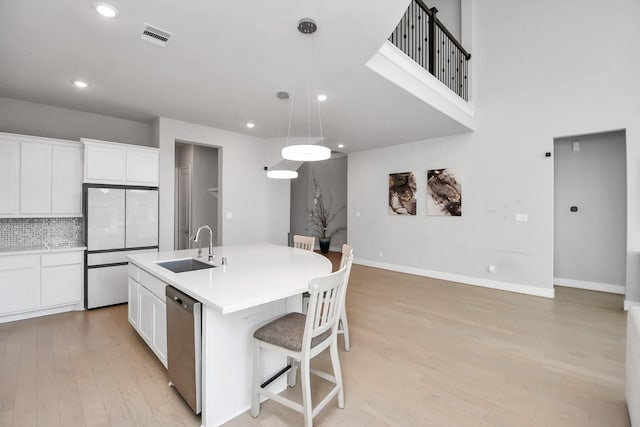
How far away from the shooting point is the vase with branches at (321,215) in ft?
28.6

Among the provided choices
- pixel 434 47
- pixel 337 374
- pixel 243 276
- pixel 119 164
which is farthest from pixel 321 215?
pixel 337 374

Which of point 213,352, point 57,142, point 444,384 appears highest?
point 57,142

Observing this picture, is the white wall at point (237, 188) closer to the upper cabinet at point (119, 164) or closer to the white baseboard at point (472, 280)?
the upper cabinet at point (119, 164)

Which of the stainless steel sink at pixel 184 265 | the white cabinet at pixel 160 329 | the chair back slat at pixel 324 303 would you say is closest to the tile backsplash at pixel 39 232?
the stainless steel sink at pixel 184 265

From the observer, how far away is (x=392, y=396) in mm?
2049

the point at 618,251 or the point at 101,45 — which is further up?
the point at 101,45

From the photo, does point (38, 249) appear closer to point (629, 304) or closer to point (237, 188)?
point (237, 188)

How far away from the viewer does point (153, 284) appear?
7.74ft

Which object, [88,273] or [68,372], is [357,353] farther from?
[88,273]

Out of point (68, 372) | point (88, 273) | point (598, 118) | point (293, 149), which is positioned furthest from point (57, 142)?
point (598, 118)

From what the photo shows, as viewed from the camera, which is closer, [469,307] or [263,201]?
[469,307]

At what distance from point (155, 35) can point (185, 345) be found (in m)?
2.37

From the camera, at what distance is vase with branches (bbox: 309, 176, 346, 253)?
8.70 meters

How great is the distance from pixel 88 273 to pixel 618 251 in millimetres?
7514
